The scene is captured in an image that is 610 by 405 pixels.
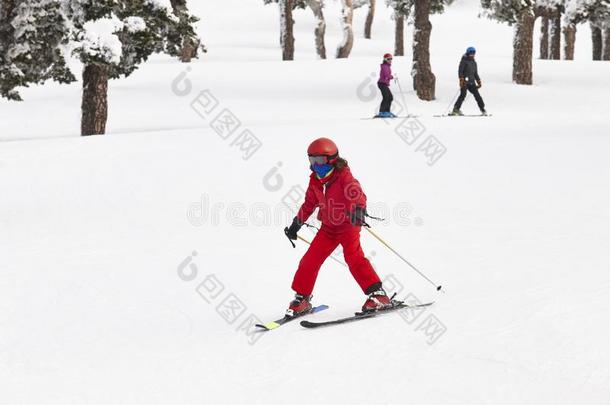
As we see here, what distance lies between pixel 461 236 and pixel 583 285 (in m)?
2.81

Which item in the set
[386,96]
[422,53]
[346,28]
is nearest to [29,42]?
[386,96]

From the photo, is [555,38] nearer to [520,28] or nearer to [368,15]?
[520,28]

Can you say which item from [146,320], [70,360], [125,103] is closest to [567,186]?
[146,320]

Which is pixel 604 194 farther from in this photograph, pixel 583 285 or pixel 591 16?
pixel 591 16

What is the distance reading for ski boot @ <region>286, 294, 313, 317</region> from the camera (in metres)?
6.51

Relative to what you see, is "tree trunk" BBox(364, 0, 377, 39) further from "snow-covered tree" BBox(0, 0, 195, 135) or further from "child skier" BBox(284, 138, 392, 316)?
"child skier" BBox(284, 138, 392, 316)

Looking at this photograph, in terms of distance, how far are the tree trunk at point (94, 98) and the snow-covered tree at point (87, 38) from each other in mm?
22

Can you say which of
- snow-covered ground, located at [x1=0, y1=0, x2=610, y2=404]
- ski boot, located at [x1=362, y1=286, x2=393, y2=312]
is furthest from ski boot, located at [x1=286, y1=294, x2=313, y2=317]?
ski boot, located at [x1=362, y1=286, x2=393, y2=312]

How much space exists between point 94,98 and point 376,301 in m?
12.0

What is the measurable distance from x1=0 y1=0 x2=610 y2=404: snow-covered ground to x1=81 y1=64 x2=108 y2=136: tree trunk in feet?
3.33

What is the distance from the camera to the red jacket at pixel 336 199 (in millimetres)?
6121

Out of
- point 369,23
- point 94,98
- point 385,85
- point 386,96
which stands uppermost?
point 369,23

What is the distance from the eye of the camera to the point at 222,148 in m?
15.0

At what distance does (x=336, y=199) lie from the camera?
622cm
